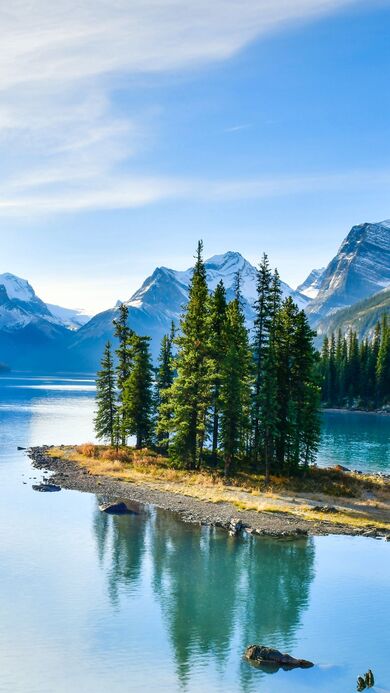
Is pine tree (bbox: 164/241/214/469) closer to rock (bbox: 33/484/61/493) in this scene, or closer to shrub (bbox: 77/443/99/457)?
rock (bbox: 33/484/61/493)

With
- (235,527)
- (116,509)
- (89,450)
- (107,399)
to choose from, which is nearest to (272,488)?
(235,527)

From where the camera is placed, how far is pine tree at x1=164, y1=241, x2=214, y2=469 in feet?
195

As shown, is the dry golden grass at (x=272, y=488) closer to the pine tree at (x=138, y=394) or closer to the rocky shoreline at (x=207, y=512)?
the rocky shoreline at (x=207, y=512)

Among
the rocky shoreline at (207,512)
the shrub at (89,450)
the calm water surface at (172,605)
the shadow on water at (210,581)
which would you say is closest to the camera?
the calm water surface at (172,605)

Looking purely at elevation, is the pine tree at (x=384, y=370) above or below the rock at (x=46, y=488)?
above

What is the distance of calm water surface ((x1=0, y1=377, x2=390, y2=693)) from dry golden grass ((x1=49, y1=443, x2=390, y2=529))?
5534 mm

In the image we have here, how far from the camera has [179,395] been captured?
6056cm

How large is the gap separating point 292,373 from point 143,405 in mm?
18661

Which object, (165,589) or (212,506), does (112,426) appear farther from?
(165,589)

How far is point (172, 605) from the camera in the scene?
1239 inches

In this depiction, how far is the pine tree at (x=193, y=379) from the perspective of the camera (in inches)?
2344

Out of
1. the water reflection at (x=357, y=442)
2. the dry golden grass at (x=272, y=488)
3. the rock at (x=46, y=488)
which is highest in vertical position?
the dry golden grass at (x=272, y=488)

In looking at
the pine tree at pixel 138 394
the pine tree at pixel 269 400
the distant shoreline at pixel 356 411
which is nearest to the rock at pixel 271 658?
the pine tree at pixel 269 400

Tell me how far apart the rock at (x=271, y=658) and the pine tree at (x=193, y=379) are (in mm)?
33243
